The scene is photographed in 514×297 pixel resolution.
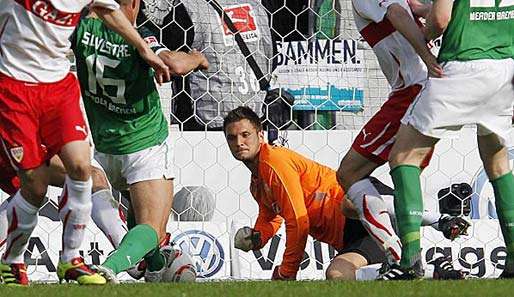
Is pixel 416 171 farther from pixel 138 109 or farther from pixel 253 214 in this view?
pixel 253 214

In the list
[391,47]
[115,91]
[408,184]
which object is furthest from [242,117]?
[408,184]

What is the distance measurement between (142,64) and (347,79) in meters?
2.73

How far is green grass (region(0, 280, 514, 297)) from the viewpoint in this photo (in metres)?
6.04

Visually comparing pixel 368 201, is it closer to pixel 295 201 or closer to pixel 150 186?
pixel 295 201

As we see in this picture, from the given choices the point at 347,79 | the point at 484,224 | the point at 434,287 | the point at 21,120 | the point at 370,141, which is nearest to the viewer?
the point at 434,287

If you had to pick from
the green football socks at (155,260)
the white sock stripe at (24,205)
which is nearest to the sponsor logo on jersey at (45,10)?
the white sock stripe at (24,205)

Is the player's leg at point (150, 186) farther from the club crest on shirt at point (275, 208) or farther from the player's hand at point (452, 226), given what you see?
the player's hand at point (452, 226)

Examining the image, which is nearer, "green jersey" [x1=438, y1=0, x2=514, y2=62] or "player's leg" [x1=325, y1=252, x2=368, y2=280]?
"green jersey" [x1=438, y1=0, x2=514, y2=62]

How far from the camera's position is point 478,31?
718cm

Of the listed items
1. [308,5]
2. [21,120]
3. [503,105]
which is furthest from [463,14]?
[308,5]

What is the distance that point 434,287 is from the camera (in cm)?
632

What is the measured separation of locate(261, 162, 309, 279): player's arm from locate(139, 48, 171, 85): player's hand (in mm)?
1455

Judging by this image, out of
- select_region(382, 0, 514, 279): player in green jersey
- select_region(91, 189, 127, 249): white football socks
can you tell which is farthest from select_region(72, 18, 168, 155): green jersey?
select_region(382, 0, 514, 279): player in green jersey

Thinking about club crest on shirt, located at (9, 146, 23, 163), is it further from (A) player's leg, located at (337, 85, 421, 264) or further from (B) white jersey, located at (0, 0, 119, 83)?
(A) player's leg, located at (337, 85, 421, 264)
